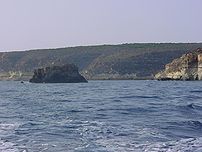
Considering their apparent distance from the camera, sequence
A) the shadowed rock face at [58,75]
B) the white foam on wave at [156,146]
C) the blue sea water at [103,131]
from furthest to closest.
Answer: the shadowed rock face at [58,75] → the blue sea water at [103,131] → the white foam on wave at [156,146]

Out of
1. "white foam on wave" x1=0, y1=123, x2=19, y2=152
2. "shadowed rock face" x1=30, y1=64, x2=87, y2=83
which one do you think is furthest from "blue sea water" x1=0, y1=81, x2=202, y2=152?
"shadowed rock face" x1=30, y1=64, x2=87, y2=83

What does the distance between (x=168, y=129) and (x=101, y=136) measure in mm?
3356

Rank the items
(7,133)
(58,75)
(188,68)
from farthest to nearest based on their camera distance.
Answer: (58,75), (188,68), (7,133)

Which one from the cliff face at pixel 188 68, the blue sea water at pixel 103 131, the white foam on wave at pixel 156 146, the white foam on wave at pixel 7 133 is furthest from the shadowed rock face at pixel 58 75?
the white foam on wave at pixel 156 146

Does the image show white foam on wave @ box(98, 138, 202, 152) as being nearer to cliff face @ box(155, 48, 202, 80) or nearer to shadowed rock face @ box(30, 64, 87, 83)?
cliff face @ box(155, 48, 202, 80)

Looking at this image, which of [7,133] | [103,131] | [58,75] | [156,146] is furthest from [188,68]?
[156,146]

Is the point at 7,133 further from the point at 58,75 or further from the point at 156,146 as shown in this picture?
the point at 58,75

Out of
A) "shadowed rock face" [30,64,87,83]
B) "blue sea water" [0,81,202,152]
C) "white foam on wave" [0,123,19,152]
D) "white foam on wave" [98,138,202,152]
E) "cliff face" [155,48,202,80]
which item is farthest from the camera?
"shadowed rock face" [30,64,87,83]

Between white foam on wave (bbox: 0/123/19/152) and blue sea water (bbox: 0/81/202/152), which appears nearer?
white foam on wave (bbox: 0/123/19/152)

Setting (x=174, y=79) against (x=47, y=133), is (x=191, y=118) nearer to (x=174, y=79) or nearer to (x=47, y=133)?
(x=47, y=133)

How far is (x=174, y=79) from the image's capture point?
141 m

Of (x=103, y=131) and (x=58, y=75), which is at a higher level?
(x=103, y=131)

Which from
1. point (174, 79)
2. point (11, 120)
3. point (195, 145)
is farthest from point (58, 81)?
point (195, 145)

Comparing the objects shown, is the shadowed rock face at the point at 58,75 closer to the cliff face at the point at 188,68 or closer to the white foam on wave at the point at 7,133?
the cliff face at the point at 188,68
